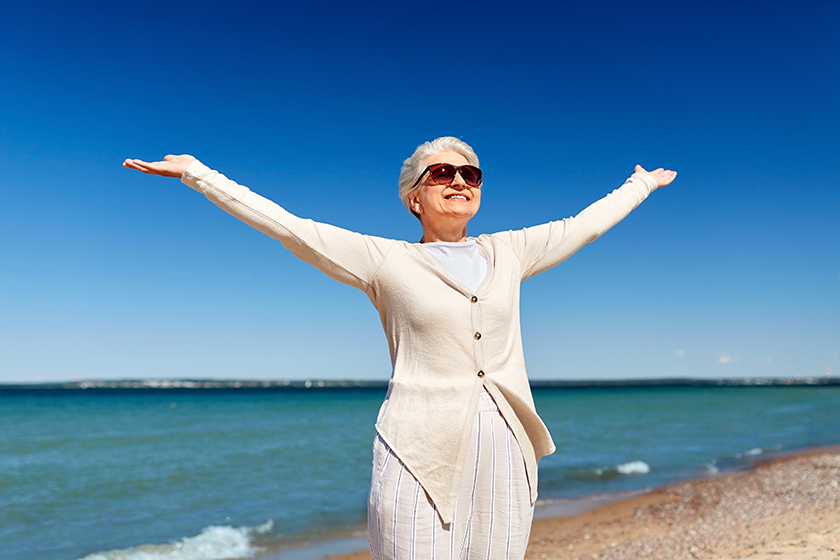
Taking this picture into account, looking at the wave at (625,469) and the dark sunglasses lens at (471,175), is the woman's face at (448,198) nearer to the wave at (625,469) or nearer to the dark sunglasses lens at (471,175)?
the dark sunglasses lens at (471,175)

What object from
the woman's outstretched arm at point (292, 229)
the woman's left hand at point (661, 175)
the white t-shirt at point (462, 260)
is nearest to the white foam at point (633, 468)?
the woman's left hand at point (661, 175)

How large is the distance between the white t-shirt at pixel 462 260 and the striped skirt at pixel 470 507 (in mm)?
398

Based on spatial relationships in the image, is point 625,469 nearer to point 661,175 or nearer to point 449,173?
point 661,175

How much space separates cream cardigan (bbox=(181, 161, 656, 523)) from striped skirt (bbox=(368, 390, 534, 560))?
38 millimetres

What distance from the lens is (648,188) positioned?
2549 millimetres

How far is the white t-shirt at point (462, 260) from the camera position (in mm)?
1955

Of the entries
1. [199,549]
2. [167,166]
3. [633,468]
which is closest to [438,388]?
[167,166]

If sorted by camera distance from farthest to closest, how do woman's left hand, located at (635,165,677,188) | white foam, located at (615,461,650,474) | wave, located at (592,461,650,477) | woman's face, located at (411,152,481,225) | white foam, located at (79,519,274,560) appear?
white foam, located at (615,461,650,474)
wave, located at (592,461,650,477)
white foam, located at (79,519,274,560)
woman's left hand, located at (635,165,677,188)
woman's face, located at (411,152,481,225)

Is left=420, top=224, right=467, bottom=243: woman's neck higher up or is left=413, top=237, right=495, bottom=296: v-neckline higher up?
left=420, top=224, right=467, bottom=243: woman's neck

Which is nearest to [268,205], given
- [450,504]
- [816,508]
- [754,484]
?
[450,504]

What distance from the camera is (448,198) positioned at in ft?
6.79

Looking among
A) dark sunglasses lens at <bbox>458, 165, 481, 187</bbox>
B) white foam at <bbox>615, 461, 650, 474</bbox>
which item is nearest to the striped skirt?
dark sunglasses lens at <bbox>458, 165, 481, 187</bbox>

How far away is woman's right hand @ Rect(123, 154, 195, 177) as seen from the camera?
1901 millimetres

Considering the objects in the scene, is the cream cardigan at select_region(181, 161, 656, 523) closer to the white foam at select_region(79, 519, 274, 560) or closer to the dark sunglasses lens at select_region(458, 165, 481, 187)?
the dark sunglasses lens at select_region(458, 165, 481, 187)
